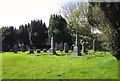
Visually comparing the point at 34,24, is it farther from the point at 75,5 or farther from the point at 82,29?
the point at 82,29

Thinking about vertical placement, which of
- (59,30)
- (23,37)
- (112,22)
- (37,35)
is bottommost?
(112,22)

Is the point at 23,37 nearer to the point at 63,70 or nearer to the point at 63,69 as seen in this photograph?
the point at 63,69

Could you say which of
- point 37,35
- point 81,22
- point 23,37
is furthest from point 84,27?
point 23,37

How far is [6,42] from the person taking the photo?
2964 centimetres

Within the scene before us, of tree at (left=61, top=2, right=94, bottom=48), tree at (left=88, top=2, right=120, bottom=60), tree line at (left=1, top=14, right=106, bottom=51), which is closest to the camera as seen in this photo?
tree at (left=88, top=2, right=120, bottom=60)

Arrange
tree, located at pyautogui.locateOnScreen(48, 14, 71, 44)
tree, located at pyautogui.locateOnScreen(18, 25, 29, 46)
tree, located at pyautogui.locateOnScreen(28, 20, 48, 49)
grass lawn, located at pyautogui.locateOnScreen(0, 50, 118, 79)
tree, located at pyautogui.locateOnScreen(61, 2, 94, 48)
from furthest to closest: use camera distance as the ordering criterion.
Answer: tree, located at pyautogui.locateOnScreen(18, 25, 29, 46) < tree, located at pyautogui.locateOnScreen(28, 20, 48, 49) < tree, located at pyautogui.locateOnScreen(48, 14, 71, 44) < tree, located at pyautogui.locateOnScreen(61, 2, 94, 48) < grass lawn, located at pyautogui.locateOnScreen(0, 50, 118, 79)

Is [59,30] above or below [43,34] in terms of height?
above

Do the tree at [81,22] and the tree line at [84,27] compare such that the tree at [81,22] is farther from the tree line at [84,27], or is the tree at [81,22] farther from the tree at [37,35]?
the tree at [37,35]

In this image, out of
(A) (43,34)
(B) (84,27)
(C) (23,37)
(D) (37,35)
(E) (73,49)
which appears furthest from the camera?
(C) (23,37)

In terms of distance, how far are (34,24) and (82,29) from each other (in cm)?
2186

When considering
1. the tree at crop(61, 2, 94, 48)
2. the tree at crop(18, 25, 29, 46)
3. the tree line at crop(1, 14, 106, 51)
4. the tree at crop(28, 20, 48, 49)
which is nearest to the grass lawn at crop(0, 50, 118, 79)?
the tree at crop(61, 2, 94, 48)

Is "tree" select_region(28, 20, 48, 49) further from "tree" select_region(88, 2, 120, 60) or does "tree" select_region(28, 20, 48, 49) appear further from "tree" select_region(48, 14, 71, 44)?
"tree" select_region(88, 2, 120, 60)

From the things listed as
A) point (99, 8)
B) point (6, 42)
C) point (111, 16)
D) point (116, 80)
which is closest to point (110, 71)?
point (116, 80)

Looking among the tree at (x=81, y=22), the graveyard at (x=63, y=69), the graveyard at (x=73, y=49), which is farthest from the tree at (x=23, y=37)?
the graveyard at (x=63, y=69)
